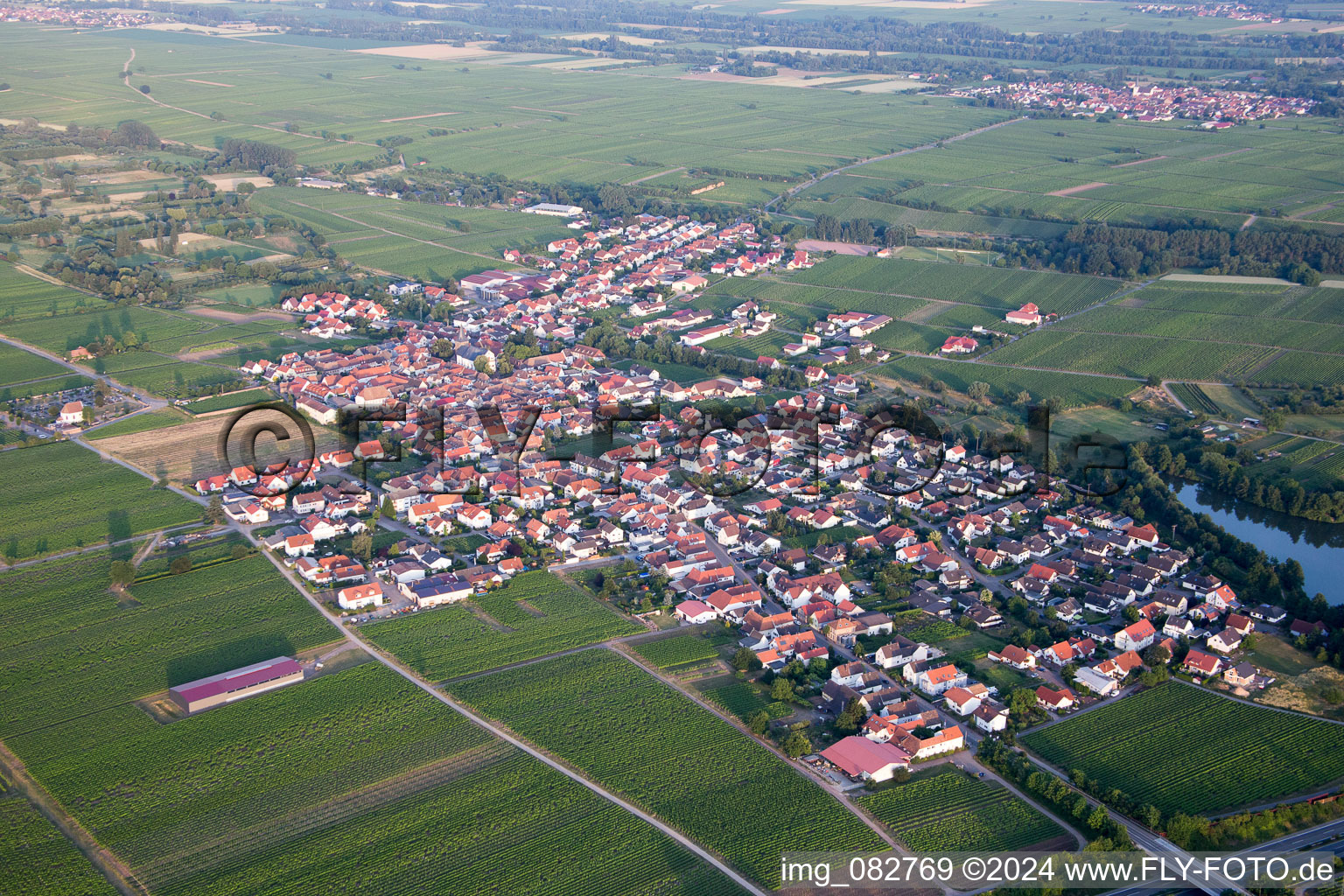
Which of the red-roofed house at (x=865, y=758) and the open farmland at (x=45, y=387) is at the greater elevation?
the open farmland at (x=45, y=387)

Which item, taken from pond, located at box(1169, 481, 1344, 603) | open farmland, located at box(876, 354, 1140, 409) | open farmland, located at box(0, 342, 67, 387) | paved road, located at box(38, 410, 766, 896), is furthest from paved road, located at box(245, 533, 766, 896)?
open farmland, located at box(876, 354, 1140, 409)

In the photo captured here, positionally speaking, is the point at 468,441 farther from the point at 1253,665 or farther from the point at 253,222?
the point at 253,222

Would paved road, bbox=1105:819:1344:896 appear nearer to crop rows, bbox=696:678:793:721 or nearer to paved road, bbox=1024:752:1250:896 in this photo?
paved road, bbox=1024:752:1250:896

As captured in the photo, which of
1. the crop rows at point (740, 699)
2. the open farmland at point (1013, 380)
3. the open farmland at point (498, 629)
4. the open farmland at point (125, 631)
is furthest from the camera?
the open farmland at point (1013, 380)

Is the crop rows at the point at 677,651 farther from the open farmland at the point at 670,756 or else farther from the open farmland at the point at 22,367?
the open farmland at the point at 22,367

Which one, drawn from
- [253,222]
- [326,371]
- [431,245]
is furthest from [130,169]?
[326,371]

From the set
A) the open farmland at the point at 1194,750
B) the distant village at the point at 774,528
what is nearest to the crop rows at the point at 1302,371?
the distant village at the point at 774,528
